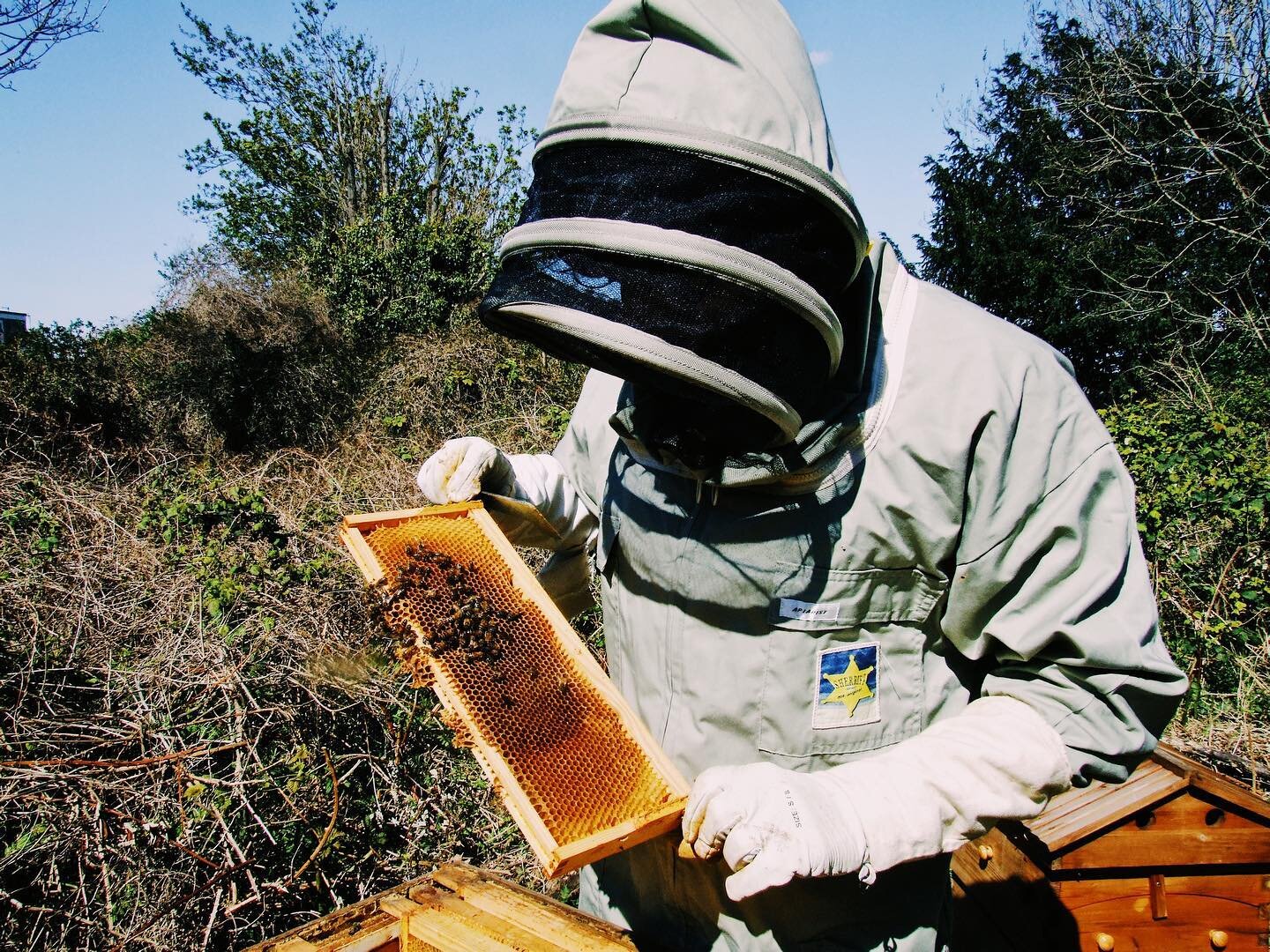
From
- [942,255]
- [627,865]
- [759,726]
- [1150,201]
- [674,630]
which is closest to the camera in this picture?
[759,726]

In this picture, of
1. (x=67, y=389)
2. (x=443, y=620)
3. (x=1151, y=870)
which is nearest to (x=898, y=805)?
(x=443, y=620)

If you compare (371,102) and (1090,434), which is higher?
(371,102)

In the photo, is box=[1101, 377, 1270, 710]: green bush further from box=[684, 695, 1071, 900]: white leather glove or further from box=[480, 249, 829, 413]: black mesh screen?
box=[480, 249, 829, 413]: black mesh screen

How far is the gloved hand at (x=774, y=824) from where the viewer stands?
1288 millimetres

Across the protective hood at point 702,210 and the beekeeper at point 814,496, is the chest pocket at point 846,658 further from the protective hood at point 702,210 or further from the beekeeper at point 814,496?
the protective hood at point 702,210

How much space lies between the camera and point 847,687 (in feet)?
4.88

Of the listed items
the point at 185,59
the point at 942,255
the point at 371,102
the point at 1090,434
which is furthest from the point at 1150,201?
the point at 185,59

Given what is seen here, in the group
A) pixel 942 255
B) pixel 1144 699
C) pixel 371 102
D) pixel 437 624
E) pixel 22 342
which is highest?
pixel 371 102

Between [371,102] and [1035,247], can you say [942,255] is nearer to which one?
[1035,247]

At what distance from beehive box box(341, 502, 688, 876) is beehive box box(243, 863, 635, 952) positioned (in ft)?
1.07

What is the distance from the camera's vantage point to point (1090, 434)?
1349 mm

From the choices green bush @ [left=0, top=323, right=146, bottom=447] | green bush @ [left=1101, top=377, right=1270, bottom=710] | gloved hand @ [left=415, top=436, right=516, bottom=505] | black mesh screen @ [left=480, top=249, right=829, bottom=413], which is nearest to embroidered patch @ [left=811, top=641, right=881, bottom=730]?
black mesh screen @ [left=480, top=249, right=829, bottom=413]

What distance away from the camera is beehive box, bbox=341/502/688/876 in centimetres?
144

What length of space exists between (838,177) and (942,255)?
15528 millimetres
